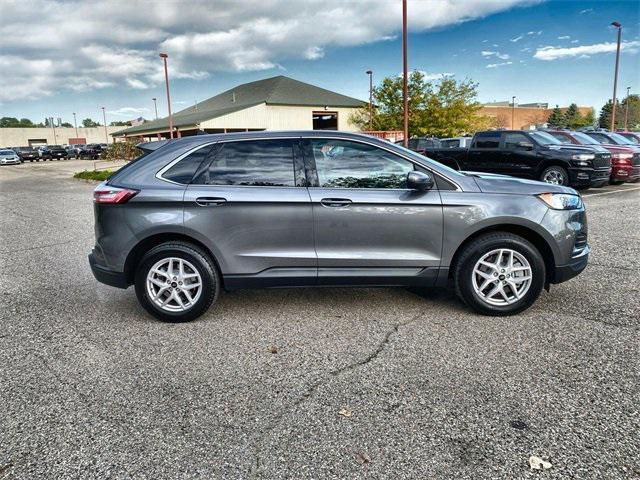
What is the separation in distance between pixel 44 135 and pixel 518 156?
109691 millimetres

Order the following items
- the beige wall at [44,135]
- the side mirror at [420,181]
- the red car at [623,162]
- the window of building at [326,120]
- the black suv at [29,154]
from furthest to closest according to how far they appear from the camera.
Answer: the beige wall at [44,135], the black suv at [29,154], the window of building at [326,120], the red car at [623,162], the side mirror at [420,181]

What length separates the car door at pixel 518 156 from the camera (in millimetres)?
13469

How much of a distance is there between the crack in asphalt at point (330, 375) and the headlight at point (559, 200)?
1.53 metres

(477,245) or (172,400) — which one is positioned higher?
(477,245)

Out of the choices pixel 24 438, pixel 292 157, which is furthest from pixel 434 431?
pixel 292 157

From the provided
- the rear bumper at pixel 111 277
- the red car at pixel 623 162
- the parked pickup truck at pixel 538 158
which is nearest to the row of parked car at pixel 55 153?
the parked pickup truck at pixel 538 158

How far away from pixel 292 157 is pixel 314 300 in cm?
152

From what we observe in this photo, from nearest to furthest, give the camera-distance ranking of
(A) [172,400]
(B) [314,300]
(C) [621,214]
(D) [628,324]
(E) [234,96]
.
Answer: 1. (A) [172,400]
2. (D) [628,324]
3. (B) [314,300]
4. (C) [621,214]
5. (E) [234,96]

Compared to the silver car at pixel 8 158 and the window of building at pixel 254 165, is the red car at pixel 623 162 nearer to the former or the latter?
the window of building at pixel 254 165

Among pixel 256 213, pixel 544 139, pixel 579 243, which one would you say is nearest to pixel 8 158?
pixel 544 139

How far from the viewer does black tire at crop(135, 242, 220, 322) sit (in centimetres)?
425

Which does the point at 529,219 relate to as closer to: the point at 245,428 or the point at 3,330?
the point at 245,428

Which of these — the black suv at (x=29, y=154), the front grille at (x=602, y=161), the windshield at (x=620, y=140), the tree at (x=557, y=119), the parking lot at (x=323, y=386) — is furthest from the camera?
the tree at (x=557, y=119)

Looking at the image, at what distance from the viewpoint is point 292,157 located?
435cm
